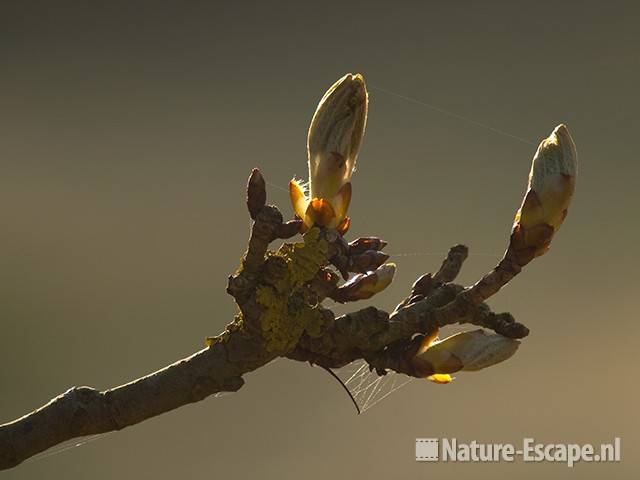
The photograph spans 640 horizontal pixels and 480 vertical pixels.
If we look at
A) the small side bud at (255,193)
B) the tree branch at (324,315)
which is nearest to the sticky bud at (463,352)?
the tree branch at (324,315)

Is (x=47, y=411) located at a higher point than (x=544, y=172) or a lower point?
lower

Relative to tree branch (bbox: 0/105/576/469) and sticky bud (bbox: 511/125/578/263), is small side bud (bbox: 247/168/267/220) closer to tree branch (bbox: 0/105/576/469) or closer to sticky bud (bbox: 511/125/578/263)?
tree branch (bbox: 0/105/576/469)

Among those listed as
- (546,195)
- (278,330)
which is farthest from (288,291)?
(546,195)

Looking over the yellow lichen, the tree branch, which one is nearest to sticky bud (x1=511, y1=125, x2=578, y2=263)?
the tree branch

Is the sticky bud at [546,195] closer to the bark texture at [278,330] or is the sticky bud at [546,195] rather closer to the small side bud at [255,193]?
the bark texture at [278,330]

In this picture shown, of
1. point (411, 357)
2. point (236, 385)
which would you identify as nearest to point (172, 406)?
point (236, 385)

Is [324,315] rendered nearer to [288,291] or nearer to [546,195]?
[288,291]

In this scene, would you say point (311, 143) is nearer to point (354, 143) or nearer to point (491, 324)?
point (354, 143)
